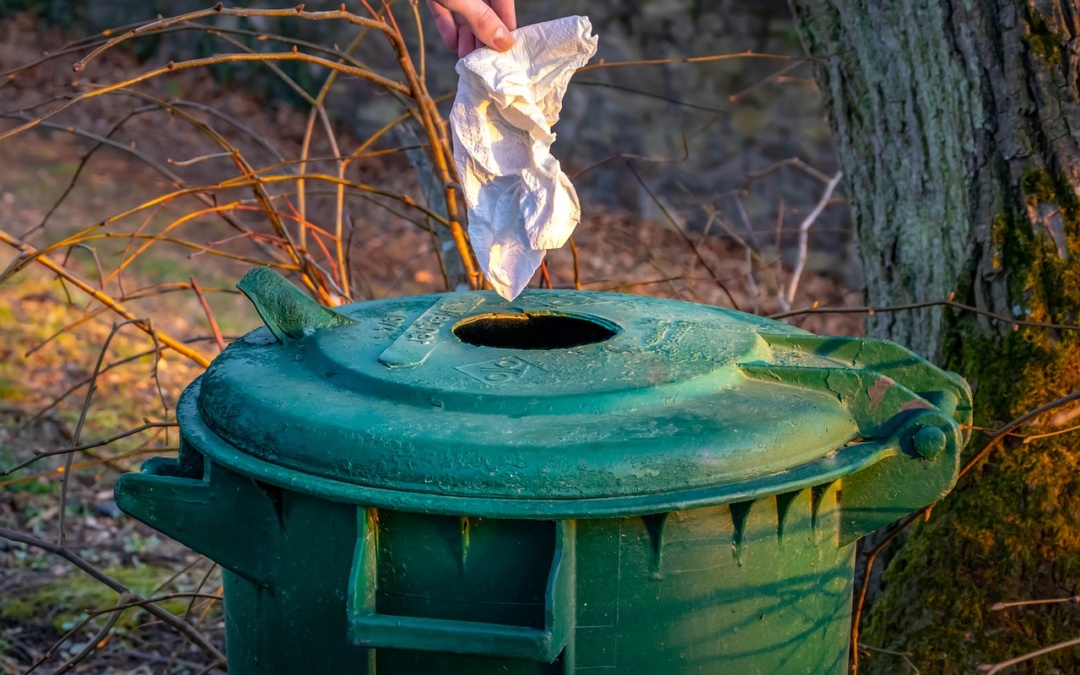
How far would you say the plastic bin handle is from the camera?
1.44 metres

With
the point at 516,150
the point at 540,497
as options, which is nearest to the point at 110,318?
the point at 516,150

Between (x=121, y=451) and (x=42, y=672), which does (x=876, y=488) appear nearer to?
(x=42, y=672)

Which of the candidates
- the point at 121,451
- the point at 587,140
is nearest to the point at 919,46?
the point at 121,451

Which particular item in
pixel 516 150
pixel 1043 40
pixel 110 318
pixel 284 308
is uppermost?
pixel 1043 40

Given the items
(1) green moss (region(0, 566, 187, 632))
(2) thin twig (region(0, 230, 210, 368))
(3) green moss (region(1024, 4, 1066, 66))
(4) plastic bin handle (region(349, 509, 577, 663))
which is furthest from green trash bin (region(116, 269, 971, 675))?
(1) green moss (region(0, 566, 187, 632))

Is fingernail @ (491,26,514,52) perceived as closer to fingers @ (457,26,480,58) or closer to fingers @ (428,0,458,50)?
fingers @ (457,26,480,58)

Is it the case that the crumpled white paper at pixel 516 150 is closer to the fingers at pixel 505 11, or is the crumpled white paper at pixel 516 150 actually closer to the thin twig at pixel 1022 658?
the fingers at pixel 505 11

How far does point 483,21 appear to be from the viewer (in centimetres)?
186

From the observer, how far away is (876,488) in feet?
5.59

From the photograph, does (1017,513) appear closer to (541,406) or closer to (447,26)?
(541,406)

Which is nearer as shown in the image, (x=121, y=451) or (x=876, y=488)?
(x=876, y=488)

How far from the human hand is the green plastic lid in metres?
0.49

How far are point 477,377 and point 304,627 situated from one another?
45 centimetres

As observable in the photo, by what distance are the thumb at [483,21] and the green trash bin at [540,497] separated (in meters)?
0.52
